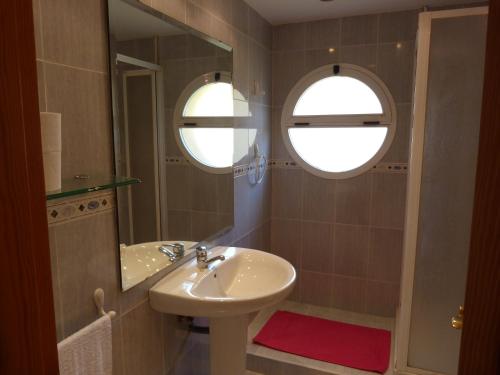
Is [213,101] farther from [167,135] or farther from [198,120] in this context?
[167,135]

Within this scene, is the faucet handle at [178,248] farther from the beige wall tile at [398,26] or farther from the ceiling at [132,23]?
the beige wall tile at [398,26]

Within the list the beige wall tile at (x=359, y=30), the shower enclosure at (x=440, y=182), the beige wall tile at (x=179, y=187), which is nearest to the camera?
the shower enclosure at (x=440, y=182)

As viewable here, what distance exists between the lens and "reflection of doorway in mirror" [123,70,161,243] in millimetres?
1438

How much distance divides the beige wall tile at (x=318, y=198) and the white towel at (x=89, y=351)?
78.6 inches

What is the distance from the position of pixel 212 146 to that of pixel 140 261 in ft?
3.02

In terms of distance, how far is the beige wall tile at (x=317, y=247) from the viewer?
3010 mm

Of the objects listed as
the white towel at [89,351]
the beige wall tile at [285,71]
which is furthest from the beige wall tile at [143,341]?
the beige wall tile at [285,71]

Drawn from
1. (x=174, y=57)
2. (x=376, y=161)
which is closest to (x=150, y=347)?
(x=174, y=57)

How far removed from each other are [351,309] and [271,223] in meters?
0.92

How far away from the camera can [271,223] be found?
10.4 ft

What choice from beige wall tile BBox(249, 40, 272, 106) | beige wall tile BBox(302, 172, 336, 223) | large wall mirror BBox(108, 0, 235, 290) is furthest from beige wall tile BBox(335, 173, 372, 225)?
large wall mirror BBox(108, 0, 235, 290)

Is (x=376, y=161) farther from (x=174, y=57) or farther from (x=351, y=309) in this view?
(x=174, y=57)

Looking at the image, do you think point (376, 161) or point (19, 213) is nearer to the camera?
point (19, 213)

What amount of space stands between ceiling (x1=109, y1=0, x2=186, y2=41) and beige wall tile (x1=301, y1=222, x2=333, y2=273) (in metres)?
1.90
